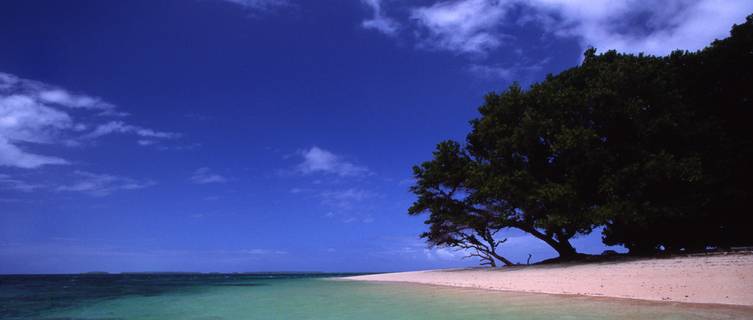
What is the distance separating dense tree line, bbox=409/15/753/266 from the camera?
19.9m

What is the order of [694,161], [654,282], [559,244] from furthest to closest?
1. [559,244]
2. [694,161]
3. [654,282]

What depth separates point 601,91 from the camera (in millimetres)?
20703

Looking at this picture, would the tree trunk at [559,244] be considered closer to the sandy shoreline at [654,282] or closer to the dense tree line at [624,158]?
the dense tree line at [624,158]

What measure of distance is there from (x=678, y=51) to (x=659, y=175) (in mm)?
10797

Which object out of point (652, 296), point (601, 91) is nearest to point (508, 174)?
point (601, 91)

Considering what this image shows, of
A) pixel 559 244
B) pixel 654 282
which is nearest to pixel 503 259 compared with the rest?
pixel 559 244

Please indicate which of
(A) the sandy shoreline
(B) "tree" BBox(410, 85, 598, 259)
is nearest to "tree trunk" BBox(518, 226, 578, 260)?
(B) "tree" BBox(410, 85, 598, 259)

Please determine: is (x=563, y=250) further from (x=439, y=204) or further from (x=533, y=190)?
(x=439, y=204)

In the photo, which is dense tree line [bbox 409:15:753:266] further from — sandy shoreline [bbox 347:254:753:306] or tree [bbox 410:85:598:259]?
sandy shoreline [bbox 347:254:753:306]

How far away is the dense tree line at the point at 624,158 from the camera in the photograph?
19.9 meters

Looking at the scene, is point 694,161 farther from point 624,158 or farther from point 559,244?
point 559,244

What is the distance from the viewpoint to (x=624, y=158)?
21000 millimetres

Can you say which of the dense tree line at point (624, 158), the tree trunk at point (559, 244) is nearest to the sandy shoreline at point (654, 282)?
the dense tree line at point (624, 158)

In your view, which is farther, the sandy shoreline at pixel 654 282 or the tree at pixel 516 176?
the tree at pixel 516 176
